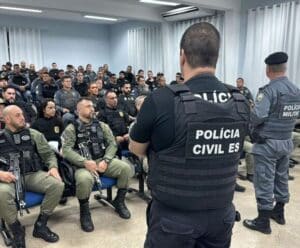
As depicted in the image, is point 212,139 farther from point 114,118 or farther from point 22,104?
point 22,104

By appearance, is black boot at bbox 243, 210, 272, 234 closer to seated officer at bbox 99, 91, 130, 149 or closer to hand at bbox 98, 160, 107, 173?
hand at bbox 98, 160, 107, 173

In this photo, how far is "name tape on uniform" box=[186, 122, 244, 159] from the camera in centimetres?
105

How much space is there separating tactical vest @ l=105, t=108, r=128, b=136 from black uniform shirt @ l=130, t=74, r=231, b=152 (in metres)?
2.73

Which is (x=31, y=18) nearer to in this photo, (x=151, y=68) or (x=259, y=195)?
(x=151, y=68)

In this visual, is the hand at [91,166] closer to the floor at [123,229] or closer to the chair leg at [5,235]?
the floor at [123,229]

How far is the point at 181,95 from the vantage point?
1.04m

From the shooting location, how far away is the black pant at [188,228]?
1088 millimetres

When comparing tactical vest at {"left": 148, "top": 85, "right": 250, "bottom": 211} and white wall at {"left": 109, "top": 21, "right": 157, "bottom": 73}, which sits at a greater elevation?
white wall at {"left": 109, "top": 21, "right": 157, "bottom": 73}

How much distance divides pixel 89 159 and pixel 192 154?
1.95 metres

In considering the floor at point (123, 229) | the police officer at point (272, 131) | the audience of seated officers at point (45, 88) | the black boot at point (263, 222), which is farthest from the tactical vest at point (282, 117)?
the audience of seated officers at point (45, 88)

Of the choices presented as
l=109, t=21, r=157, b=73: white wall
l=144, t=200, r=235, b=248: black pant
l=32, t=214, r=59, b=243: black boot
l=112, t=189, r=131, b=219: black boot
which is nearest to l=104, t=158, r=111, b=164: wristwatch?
l=112, t=189, r=131, b=219: black boot

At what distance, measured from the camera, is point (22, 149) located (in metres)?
2.56

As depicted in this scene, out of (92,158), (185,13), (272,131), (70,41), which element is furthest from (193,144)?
(70,41)

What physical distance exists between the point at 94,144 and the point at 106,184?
42cm
